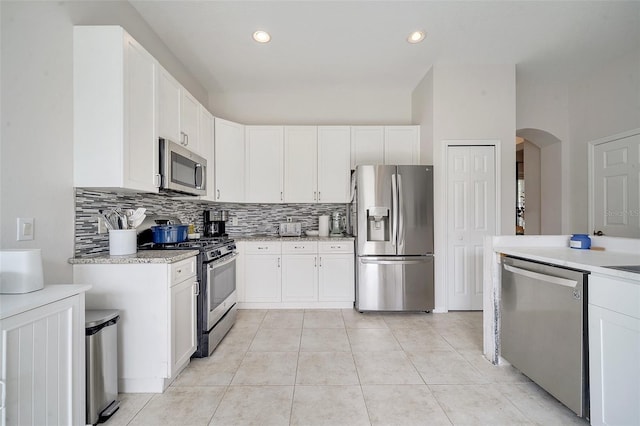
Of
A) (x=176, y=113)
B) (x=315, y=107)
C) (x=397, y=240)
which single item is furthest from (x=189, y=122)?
(x=397, y=240)

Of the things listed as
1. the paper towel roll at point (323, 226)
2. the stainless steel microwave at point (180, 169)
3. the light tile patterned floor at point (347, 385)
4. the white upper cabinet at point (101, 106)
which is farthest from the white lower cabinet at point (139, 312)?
the paper towel roll at point (323, 226)

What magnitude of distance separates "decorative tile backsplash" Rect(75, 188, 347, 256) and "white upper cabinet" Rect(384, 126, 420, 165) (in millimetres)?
987

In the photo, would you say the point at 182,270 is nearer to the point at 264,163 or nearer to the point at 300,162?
the point at 264,163

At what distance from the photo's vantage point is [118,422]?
1.62 m

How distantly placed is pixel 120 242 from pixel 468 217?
353cm

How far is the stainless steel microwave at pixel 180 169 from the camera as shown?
226 centimetres

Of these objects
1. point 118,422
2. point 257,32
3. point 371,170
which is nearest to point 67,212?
point 118,422

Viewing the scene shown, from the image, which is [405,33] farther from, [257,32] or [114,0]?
[114,0]

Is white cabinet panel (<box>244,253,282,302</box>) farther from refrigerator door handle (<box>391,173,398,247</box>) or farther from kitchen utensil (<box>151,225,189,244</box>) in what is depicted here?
refrigerator door handle (<box>391,173,398,247</box>)

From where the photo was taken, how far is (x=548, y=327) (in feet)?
5.62

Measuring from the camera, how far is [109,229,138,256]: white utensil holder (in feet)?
6.43

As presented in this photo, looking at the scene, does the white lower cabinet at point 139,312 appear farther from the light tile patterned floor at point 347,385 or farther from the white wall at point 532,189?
the white wall at point 532,189

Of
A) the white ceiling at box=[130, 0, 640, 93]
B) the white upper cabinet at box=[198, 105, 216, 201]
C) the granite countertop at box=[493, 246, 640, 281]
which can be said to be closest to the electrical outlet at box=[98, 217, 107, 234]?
the white upper cabinet at box=[198, 105, 216, 201]

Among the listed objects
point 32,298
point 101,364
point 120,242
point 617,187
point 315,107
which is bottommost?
point 101,364
